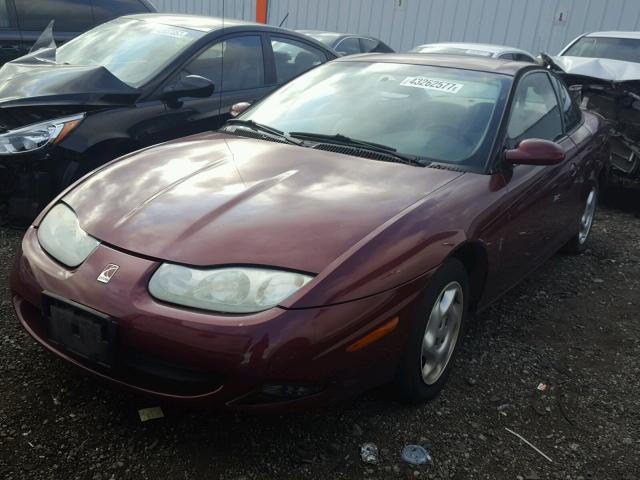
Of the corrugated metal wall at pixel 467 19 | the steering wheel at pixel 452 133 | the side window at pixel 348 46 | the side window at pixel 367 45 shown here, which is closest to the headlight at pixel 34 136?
the steering wheel at pixel 452 133

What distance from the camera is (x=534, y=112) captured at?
342cm

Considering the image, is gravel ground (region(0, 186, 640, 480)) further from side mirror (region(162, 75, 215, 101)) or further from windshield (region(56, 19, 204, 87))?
windshield (region(56, 19, 204, 87))

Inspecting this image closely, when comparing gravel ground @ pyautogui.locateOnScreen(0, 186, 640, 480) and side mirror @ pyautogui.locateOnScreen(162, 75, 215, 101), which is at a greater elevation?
side mirror @ pyautogui.locateOnScreen(162, 75, 215, 101)

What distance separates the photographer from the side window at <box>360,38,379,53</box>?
9.46 metres

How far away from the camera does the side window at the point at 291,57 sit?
5.07 m

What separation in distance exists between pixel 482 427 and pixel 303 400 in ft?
2.80

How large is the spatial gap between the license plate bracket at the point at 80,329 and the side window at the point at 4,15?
5146mm

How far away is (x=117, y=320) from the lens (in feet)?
6.36

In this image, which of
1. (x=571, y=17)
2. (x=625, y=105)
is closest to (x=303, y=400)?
(x=625, y=105)

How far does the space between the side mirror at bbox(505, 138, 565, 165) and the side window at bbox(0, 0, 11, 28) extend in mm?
5542

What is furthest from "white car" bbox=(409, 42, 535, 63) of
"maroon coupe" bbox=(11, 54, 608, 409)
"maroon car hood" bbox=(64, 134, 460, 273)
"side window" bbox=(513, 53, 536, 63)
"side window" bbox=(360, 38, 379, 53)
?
"maroon car hood" bbox=(64, 134, 460, 273)

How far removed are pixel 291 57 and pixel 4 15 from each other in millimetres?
3170

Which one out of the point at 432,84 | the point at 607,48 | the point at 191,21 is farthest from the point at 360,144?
the point at 607,48

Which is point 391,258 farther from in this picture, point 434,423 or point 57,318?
point 57,318
